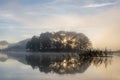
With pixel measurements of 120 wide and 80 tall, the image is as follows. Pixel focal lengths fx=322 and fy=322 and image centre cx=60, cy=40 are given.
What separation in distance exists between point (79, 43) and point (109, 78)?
162m

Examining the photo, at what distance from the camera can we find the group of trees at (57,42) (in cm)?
17500

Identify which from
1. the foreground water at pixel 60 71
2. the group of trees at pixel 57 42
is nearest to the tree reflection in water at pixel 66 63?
the foreground water at pixel 60 71

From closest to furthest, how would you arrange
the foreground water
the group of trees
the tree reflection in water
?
1. the foreground water
2. the tree reflection in water
3. the group of trees

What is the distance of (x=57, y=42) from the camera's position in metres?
180

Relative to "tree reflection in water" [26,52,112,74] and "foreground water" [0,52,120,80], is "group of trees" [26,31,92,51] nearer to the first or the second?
"tree reflection in water" [26,52,112,74]

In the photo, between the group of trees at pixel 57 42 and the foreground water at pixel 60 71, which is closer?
the foreground water at pixel 60 71

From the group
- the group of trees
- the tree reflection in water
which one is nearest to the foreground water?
the tree reflection in water

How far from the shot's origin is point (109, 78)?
24.2m

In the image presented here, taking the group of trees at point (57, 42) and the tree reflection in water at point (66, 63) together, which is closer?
the tree reflection in water at point (66, 63)

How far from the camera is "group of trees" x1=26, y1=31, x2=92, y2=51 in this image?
175000 millimetres

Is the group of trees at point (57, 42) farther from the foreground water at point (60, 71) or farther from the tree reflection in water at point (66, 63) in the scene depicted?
the foreground water at point (60, 71)

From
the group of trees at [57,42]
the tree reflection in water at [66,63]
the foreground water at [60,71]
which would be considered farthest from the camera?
the group of trees at [57,42]

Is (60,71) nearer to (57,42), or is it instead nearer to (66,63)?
(66,63)

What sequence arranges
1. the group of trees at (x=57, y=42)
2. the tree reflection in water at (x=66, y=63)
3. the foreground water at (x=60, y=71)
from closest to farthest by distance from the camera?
the foreground water at (x=60, y=71)
the tree reflection in water at (x=66, y=63)
the group of trees at (x=57, y=42)
